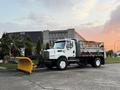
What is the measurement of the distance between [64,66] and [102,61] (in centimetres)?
517

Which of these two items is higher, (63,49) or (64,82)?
(63,49)

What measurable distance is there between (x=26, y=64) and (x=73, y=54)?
15.6ft

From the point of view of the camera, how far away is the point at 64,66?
88.5ft

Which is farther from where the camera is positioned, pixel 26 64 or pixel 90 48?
pixel 90 48

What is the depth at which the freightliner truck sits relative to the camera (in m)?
26.9

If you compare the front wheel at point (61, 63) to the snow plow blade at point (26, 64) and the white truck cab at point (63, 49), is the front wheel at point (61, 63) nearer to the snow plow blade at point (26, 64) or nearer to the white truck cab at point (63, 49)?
the white truck cab at point (63, 49)

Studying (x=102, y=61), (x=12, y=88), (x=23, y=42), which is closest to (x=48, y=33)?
(x=23, y=42)

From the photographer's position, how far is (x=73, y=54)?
91.9 ft

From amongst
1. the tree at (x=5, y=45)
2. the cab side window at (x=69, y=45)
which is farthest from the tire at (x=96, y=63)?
the tree at (x=5, y=45)

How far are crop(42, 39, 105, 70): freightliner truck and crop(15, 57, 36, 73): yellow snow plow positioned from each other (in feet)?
6.42

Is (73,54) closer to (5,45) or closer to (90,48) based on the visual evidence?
(90,48)

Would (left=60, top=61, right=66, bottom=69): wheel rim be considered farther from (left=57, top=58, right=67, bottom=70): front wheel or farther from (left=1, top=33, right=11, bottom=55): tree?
(left=1, top=33, right=11, bottom=55): tree

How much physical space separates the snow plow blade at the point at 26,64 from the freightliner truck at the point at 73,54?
209 centimetres

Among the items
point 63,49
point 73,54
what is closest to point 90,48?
point 73,54
